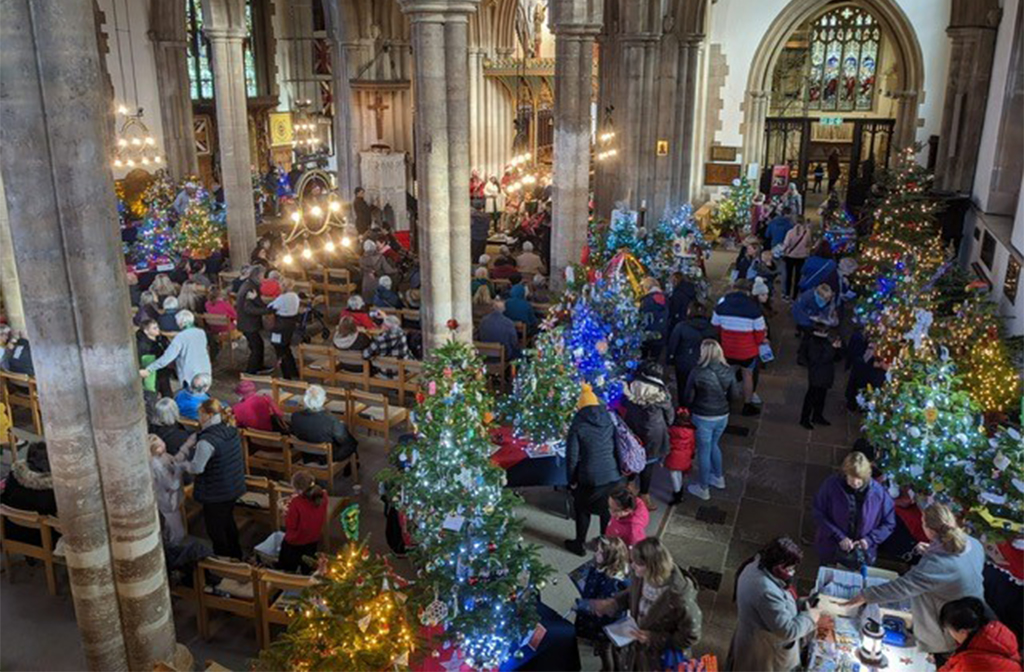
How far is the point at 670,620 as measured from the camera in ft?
15.5

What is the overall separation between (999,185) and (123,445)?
44.1ft

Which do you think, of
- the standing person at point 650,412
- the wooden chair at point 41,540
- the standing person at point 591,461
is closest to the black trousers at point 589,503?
the standing person at point 591,461

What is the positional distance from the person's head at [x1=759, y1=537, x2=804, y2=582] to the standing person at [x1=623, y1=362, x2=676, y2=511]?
2.77 metres

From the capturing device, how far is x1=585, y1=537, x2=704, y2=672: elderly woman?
4707mm

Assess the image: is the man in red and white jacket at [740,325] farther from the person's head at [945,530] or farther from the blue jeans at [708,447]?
the person's head at [945,530]

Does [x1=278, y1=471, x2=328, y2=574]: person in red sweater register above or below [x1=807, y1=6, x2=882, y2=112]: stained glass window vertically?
below

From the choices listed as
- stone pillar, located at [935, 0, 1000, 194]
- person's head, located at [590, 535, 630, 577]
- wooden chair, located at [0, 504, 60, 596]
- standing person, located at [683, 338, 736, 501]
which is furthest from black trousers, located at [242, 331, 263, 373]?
stone pillar, located at [935, 0, 1000, 194]

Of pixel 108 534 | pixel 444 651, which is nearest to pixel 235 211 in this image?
pixel 108 534

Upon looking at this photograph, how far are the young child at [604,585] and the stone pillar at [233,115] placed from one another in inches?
447

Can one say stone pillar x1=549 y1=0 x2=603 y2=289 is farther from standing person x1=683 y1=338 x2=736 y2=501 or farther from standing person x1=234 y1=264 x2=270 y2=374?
standing person x1=683 y1=338 x2=736 y2=501

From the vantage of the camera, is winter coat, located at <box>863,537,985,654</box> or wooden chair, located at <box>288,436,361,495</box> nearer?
winter coat, located at <box>863,537,985,654</box>

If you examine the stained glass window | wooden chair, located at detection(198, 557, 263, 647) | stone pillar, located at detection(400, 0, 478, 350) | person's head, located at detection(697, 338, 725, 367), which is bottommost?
wooden chair, located at detection(198, 557, 263, 647)

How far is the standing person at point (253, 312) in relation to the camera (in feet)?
36.4

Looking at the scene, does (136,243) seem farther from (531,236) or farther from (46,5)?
(46,5)
